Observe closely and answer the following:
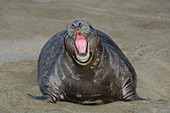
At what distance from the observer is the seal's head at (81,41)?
3576mm

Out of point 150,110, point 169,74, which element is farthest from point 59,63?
point 169,74

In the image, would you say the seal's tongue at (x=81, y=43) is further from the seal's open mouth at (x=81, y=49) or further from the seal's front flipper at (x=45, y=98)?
the seal's front flipper at (x=45, y=98)

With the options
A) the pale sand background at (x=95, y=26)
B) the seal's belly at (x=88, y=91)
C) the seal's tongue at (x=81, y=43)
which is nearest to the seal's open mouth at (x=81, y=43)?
the seal's tongue at (x=81, y=43)

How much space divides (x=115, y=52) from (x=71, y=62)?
2.29ft

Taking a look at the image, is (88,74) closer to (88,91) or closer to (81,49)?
(88,91)

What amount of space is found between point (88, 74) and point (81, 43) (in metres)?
0.38

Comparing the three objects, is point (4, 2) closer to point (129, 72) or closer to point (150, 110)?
point (129, 72)

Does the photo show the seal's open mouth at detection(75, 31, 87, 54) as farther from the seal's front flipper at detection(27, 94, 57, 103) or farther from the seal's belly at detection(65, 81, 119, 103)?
the seal's front flipper at detection(27, 94, 57, 103)

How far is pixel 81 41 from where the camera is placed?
3691 mm

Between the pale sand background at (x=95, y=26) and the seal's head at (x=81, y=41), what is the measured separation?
1.94 ft

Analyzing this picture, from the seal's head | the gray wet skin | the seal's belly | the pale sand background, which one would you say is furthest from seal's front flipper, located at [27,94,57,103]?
the seal's head

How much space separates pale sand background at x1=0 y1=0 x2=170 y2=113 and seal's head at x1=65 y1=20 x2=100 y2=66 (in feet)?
1.94

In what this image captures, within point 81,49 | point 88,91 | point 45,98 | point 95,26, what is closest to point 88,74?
point 88,91

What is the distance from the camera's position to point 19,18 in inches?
324
